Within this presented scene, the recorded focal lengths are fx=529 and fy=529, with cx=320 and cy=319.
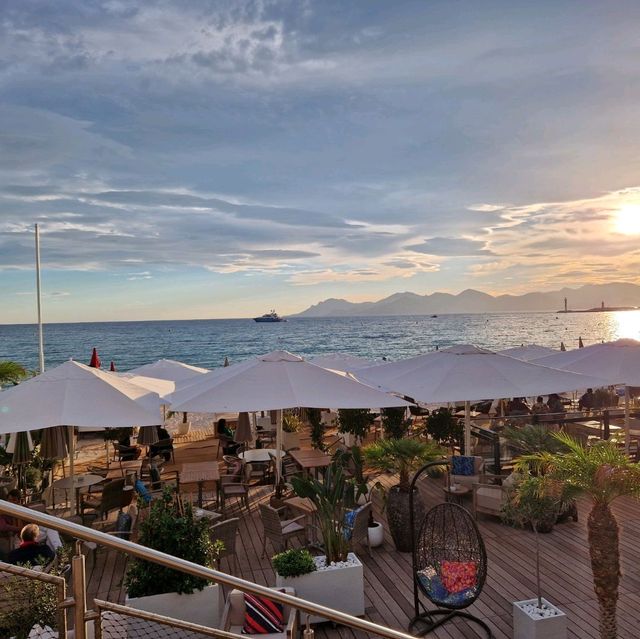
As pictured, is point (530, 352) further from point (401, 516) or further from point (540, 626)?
point (540, 626)

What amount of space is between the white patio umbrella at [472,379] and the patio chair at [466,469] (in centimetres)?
35

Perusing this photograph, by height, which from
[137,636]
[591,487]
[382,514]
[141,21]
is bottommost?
[382,514]

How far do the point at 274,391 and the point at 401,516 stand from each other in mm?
2657

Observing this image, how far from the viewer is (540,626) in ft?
15.8

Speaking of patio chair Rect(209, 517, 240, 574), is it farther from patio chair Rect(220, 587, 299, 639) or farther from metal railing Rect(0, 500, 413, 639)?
metal railing Rect(0, 500, 413, 639)

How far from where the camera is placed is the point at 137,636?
406cm

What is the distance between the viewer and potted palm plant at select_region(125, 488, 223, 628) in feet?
16.1

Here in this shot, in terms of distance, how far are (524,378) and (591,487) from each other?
189 inches

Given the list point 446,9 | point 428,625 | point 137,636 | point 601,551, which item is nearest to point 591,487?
point 601,551

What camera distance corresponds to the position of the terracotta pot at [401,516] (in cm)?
712

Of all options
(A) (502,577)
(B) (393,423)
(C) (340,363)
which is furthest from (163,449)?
(A) (502,577)

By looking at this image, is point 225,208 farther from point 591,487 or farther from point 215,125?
point 591,487

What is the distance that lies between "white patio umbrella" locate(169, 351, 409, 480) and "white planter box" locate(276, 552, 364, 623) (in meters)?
2.69

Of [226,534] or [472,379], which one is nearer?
[226,534]
